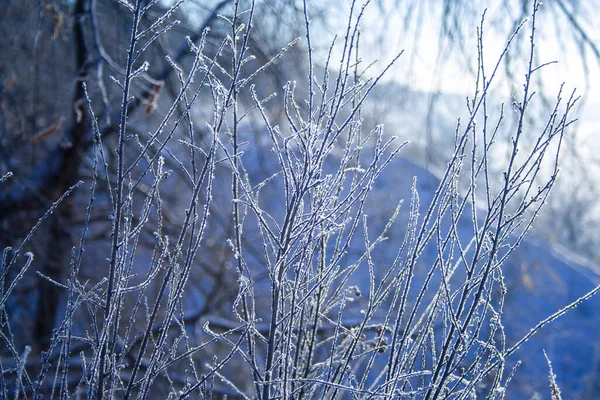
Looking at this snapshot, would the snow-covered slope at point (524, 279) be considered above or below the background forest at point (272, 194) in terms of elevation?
below

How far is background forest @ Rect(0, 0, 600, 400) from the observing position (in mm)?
1439

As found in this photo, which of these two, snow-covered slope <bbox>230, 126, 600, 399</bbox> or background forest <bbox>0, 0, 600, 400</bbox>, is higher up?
background forest <bbox>0, 0, 600, 400</bbox>

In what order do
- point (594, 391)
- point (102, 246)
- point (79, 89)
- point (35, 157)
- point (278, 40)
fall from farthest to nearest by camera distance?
point (594, 391) < point (102, 246) < point (35, 157) < point (278, 40) < point (79, 89)

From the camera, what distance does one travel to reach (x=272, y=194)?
6.70 metres

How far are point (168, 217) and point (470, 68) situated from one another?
3478 millimetres

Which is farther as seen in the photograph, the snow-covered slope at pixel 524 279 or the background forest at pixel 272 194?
the snow-covered slope at pixel 524 279

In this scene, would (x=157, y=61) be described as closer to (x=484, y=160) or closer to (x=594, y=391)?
(x=484, y=160)

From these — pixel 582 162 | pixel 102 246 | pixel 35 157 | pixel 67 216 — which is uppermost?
pixel 582 162

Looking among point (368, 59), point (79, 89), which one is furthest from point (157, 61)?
point (368, 59)

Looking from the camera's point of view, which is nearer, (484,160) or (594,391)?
(484,160)

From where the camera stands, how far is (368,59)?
4191mm

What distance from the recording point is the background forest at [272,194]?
144 cm

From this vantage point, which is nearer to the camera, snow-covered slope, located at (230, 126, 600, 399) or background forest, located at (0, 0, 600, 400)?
background forest, located at (0, 0, 600, 400)

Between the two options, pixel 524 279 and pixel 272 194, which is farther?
pixel 272 194
